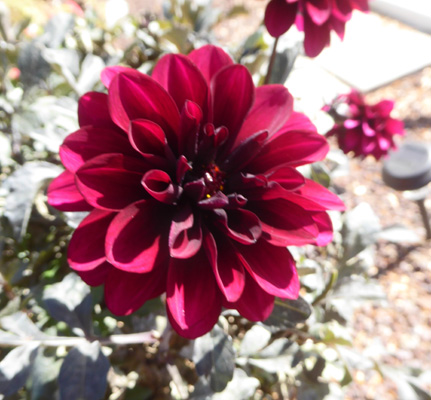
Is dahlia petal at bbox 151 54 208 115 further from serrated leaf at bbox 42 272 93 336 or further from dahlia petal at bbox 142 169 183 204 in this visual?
serrated leaf at bbox 42 272 93 336

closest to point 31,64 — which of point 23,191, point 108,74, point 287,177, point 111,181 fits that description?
point 23,191

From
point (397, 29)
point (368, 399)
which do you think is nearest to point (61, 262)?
point (368, 399)

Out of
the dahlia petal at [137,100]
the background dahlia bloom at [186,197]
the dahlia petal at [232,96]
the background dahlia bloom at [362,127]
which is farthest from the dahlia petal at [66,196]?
the background dahlia bloom at [362,127]

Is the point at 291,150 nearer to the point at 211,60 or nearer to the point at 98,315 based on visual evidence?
the point at 211,60

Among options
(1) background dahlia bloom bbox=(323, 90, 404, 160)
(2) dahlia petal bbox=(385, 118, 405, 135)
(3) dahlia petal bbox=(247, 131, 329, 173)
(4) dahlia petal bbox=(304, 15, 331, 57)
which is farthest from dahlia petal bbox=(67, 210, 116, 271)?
(2) dahlia petal bbox=(385, 118, 405, 135)

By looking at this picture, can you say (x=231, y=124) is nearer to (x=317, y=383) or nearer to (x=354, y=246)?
(x=354, y=246)

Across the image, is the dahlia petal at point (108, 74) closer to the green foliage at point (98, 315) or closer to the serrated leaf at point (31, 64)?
the green foliage at point (98, 315)
